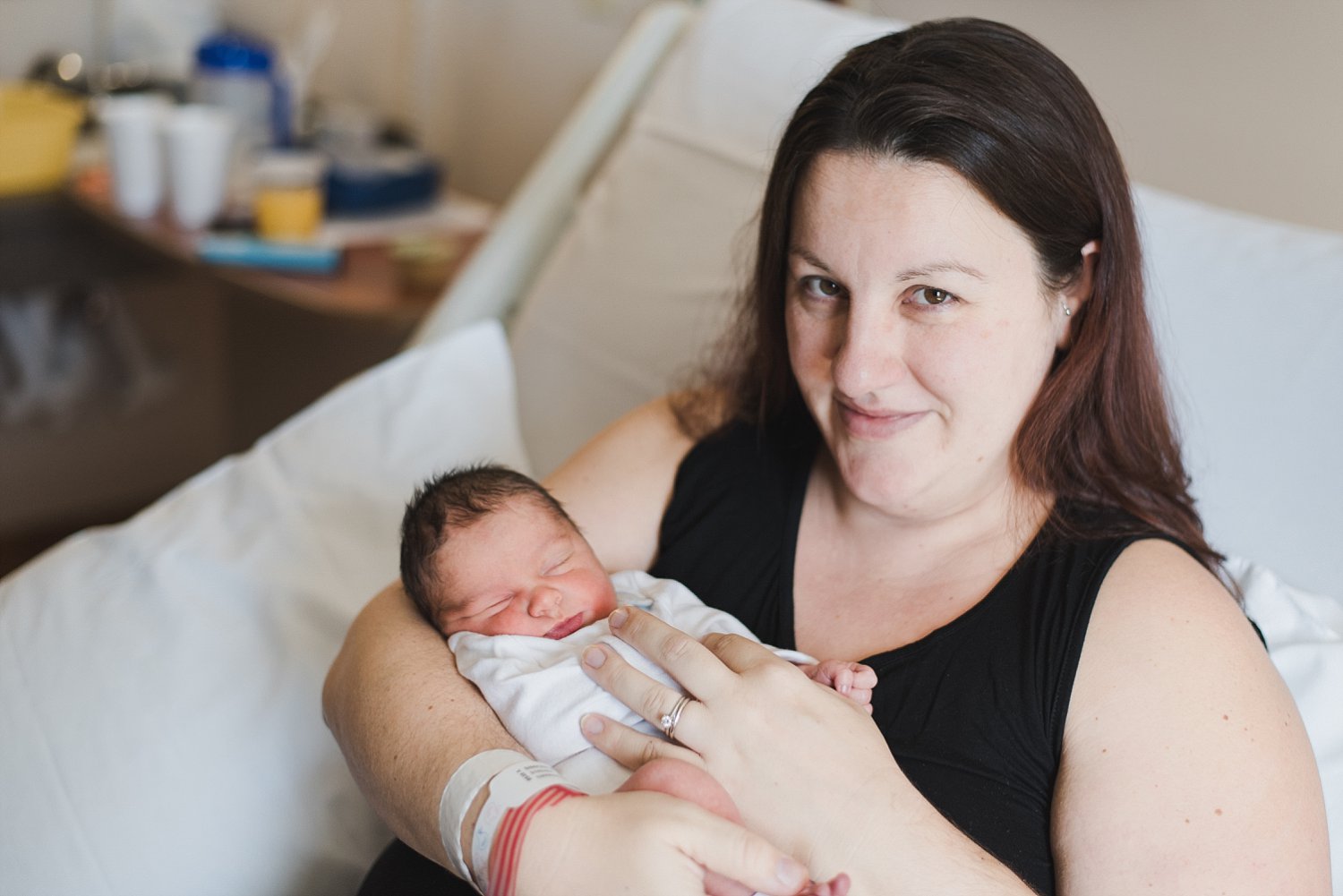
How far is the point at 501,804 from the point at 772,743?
22 cm

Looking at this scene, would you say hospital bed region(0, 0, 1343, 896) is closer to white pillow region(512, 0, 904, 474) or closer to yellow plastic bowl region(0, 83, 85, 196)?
white pillow region(512, 0, 904, 474)

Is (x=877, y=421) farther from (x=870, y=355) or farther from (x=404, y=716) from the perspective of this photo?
(x=404, y=716)

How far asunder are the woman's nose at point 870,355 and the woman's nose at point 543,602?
33 centimetres

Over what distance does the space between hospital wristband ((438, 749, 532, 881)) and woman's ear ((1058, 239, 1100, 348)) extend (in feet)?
2.05

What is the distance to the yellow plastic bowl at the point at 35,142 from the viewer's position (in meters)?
2.61

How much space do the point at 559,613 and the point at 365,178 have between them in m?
1.75

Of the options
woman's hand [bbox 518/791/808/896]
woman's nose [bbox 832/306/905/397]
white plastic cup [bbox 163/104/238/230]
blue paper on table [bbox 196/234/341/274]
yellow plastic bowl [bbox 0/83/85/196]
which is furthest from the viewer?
yellow plastic bowl [bbox 0/83/85/196]

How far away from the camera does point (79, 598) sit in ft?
5.09

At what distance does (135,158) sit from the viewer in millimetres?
2523

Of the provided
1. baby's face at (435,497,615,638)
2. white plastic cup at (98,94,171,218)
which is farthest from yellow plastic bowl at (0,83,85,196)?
baby's face at (435,497,615,638)

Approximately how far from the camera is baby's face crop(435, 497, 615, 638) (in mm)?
1181

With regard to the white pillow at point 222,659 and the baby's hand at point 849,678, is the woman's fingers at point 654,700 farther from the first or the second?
the white pillow at point 222,659

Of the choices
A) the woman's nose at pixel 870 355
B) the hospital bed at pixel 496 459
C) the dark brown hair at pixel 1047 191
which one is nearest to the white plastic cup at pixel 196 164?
the hospital bed at pixel 496 459

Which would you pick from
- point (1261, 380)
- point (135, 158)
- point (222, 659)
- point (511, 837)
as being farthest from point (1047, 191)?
point (135, 158)
